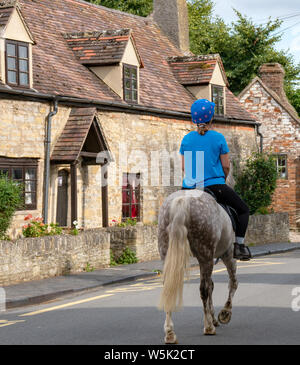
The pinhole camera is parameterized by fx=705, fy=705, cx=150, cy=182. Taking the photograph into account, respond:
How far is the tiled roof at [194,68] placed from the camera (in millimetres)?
27562

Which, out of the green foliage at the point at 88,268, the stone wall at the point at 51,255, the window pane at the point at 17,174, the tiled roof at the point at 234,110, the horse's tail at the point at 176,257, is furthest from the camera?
the tiled roof at the point at 234,110

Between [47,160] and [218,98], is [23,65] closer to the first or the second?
[47,160]

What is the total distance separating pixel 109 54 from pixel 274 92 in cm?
1714

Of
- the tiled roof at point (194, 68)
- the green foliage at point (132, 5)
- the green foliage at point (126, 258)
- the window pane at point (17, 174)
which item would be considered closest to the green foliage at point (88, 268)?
the green foliage at point (126, 258)

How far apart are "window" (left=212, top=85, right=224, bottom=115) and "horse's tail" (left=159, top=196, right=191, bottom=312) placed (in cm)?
2050

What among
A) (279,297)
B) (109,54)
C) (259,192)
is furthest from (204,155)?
(259,192)

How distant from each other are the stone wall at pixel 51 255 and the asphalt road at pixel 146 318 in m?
1.71

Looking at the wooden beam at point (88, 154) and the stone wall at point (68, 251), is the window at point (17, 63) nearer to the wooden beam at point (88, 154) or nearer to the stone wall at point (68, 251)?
the wooden beam at point (88, 154)

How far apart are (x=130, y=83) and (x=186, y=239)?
52.5 feet

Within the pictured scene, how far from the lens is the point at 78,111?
20.5 metres

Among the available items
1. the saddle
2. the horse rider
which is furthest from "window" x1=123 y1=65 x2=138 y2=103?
the horse rider

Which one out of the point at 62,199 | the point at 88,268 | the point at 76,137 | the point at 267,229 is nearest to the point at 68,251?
the point at 88,268

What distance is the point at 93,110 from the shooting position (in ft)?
66.8

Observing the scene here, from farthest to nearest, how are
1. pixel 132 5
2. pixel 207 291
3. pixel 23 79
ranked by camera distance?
pixel 132 5, pixel 23 79, pixel 207 291
